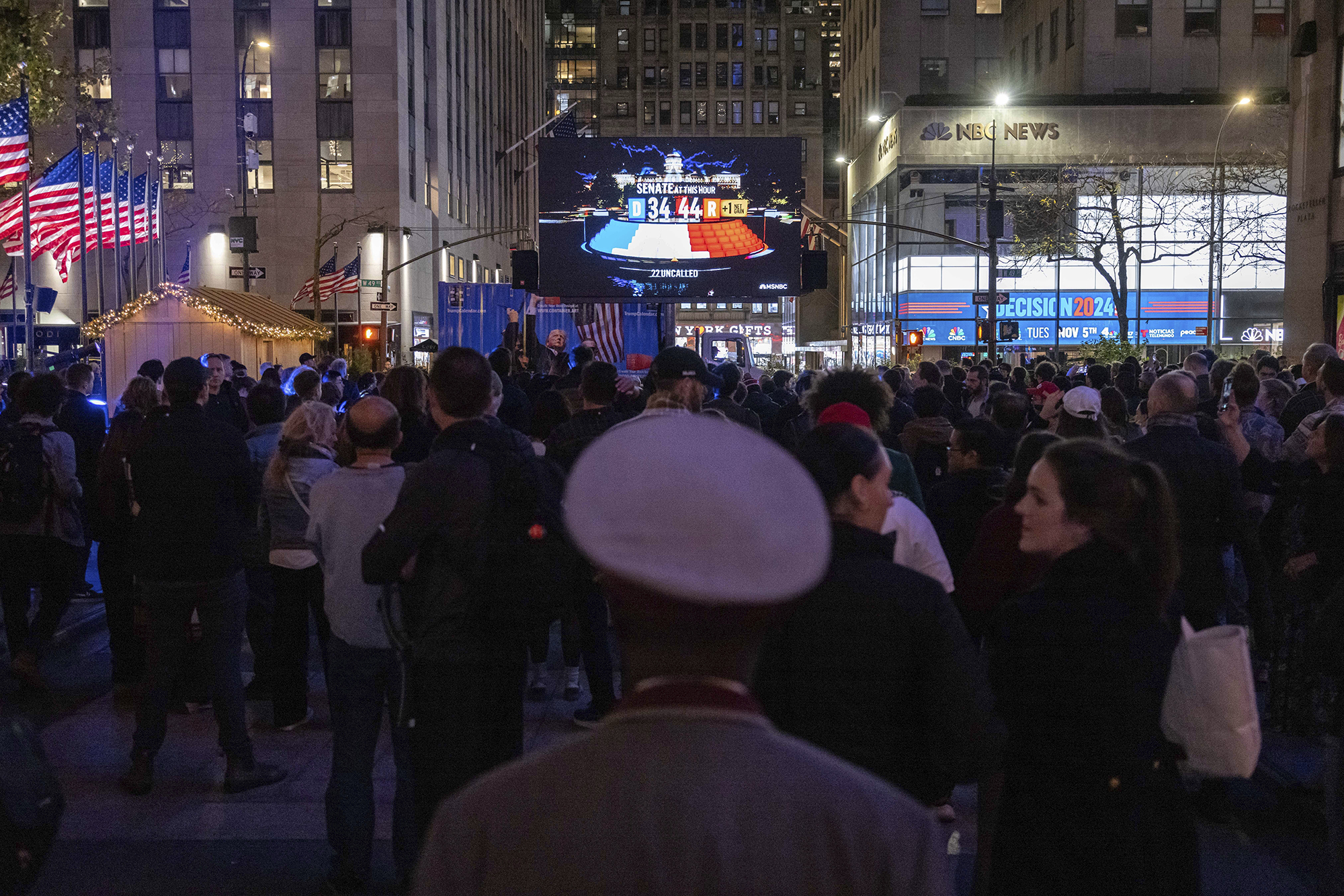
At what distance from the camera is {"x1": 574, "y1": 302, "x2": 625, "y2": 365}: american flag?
961 inches

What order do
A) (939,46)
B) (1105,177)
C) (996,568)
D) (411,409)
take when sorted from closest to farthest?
(996,568) < (411,409) < (1105,177) < (939,46)

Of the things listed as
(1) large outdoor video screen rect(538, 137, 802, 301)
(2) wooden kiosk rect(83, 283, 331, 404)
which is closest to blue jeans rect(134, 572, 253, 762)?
(1) large outdoor video screen rect(538, 137, 802, 301)

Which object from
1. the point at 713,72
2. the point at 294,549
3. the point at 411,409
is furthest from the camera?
the point at 713,72

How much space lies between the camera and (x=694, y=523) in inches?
53.3

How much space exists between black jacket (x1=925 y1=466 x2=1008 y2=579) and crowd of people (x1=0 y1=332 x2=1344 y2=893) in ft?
0.05

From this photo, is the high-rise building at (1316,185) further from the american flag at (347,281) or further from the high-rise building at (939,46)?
the high-rise building at (939,46)

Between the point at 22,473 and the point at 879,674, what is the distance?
693cm

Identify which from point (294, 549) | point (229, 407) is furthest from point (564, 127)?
point (294, 549)

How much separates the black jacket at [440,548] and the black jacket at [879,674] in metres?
1.65

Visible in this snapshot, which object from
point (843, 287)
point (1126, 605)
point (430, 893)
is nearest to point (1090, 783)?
point (1126, 605)

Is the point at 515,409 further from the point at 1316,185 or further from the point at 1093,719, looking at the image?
the point at 1316,185

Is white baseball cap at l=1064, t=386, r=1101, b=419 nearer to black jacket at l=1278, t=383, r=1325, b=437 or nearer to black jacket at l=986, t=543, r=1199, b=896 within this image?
black jacket at l=986, t=543, r=1199, b=896

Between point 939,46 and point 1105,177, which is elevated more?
point 939,46

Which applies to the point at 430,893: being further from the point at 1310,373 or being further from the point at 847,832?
the point at 1310,373
